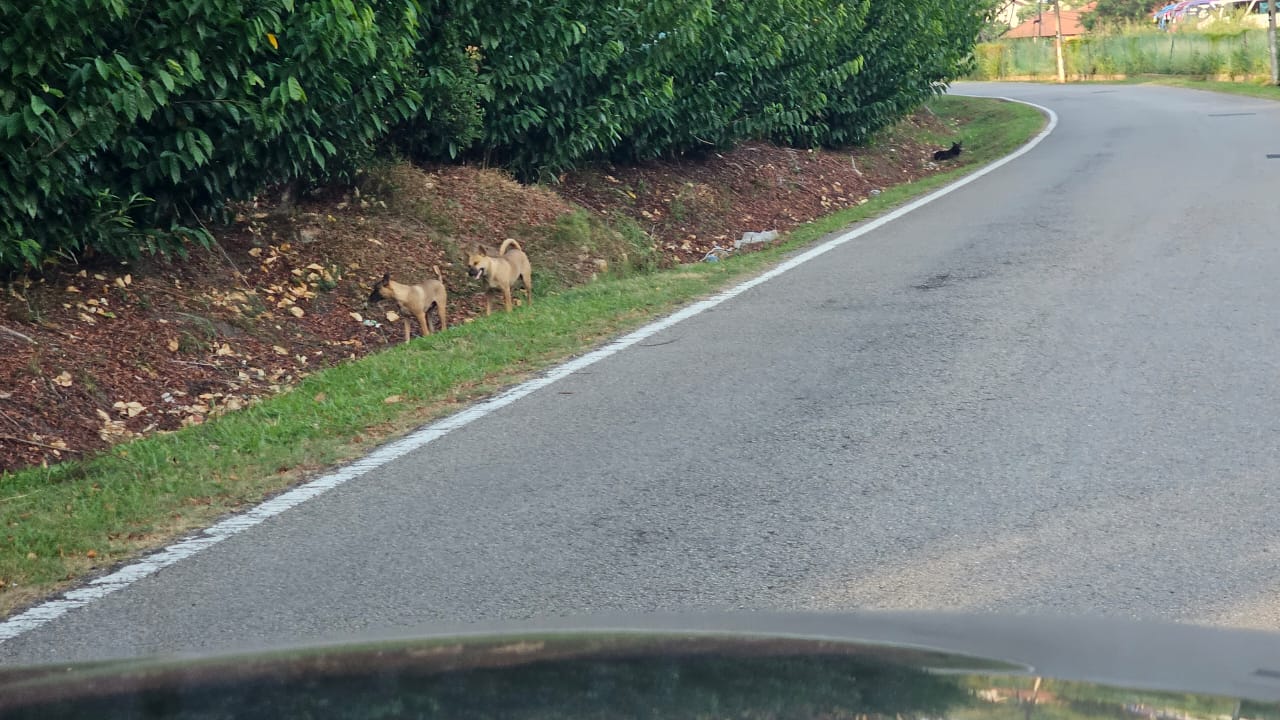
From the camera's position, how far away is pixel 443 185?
541 inches

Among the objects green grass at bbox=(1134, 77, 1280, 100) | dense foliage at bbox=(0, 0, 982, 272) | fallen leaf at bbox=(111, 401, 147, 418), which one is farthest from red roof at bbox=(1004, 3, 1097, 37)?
fallen leaf at bbox=(111, 401, 147, 418)

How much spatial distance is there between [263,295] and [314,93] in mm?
1799

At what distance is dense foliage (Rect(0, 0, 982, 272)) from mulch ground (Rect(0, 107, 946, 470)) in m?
0.35

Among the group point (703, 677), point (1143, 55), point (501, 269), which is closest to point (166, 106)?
point (501, 269)

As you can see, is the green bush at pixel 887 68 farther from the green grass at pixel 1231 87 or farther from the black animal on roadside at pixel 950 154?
the green grass at pixel 1231 87

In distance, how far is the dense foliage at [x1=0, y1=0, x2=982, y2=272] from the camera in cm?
834

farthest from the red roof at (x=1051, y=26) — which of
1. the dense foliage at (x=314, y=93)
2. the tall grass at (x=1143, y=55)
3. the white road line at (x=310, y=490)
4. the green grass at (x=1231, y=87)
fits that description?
the white road line at (x=310, y=490)

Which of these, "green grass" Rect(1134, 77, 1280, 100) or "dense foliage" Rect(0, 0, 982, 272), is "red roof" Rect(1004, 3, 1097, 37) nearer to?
"green grass" Rect(1134, 77, 1280, 100)

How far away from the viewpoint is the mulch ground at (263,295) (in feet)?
27.7

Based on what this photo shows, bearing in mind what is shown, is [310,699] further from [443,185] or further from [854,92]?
[854,92]

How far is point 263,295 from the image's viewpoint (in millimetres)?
10938

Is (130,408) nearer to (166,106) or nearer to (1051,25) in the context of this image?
(166,106)

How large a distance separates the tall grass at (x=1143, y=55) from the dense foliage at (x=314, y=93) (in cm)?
3866

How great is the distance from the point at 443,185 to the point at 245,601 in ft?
31.2
